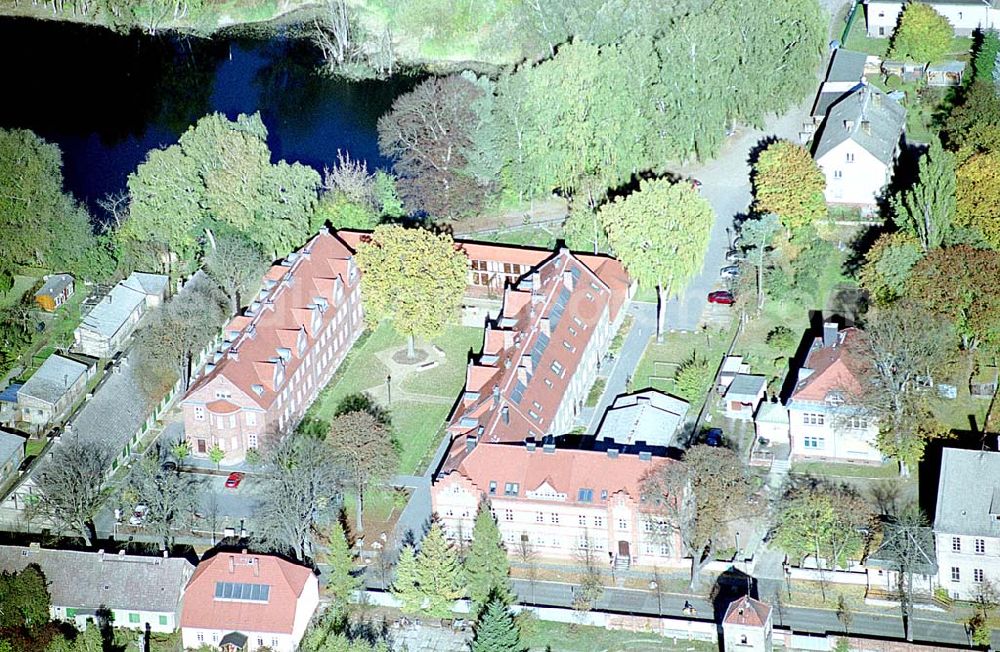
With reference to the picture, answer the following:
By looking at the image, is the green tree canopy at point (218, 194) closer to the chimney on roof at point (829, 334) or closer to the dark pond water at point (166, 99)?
the dark pond water at point (166, 99)

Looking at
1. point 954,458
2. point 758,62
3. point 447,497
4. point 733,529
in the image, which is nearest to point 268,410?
point 447,497

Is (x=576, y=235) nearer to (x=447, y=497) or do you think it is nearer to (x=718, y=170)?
(x=718, y=170)

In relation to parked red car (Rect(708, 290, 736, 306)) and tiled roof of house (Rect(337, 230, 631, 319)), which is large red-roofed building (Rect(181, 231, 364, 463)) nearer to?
tiled roof of house (Rect(337, 230, 631, 319))

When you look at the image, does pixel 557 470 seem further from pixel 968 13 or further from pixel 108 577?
pixel 968 13

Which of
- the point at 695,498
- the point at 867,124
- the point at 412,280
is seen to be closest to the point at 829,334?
the point at 695,498

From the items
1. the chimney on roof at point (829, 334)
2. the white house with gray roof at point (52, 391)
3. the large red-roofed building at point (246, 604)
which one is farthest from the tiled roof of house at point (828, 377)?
the white house with gray roof at point (52, 391)

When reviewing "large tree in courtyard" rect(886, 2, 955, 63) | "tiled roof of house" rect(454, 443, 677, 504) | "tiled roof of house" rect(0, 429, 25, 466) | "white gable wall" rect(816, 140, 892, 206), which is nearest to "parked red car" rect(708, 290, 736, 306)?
"white gable wall" rect(816, 140, 892, 206)
